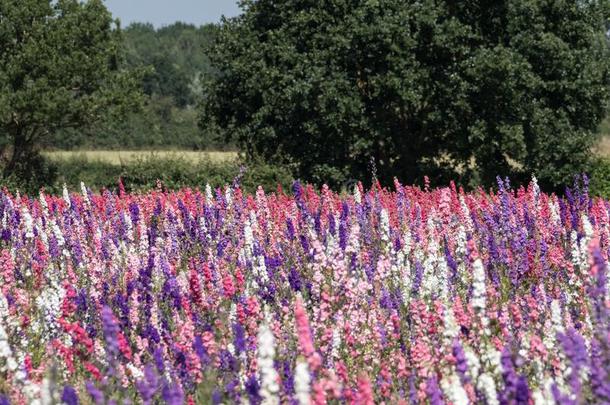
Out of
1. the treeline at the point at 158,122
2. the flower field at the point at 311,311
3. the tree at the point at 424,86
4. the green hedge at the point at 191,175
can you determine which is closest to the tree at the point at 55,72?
the treeline at the point at 158,122

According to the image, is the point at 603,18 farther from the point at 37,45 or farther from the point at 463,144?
the point at 37,45

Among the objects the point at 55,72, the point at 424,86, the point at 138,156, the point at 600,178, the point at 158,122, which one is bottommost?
the point at 600,178

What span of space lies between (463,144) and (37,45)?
14.6 metres

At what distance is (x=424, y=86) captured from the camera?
997 inches

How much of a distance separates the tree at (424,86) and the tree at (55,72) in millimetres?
5447

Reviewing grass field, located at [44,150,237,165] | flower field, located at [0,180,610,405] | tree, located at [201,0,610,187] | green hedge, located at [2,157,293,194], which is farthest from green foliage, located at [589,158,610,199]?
flower field, located at [0,180,610,405]

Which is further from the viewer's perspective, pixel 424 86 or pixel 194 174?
pixel 424 86

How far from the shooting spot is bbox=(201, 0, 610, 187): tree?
24.2m

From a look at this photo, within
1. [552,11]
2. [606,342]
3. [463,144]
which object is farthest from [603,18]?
[606,342]

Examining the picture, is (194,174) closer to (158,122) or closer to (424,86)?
(424,86)

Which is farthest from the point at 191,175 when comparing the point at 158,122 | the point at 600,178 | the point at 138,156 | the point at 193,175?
the point at 158,122

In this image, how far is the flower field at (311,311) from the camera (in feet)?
13.1

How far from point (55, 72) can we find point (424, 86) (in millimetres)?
12363

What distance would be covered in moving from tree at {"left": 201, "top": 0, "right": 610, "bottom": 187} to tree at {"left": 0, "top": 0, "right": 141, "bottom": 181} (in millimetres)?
5447
